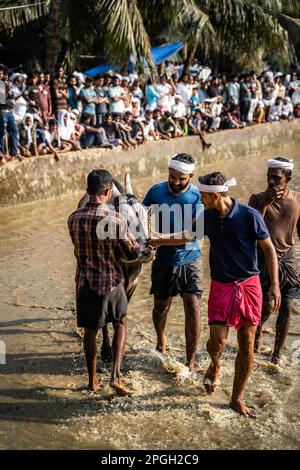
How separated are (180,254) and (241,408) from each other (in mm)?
1428

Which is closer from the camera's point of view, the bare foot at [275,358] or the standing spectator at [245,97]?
the bare foot at [275,358]

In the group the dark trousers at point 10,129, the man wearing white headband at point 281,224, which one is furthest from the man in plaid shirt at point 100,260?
the dark trousers at point 10,129

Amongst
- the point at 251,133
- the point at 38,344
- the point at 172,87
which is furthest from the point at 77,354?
the point at 251,133

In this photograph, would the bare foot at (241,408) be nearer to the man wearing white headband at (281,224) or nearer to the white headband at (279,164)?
the man wearing white headband at (281,224)

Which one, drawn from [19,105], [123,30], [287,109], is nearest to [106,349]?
[19,105]

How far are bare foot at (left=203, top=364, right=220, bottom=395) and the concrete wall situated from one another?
7.77 m

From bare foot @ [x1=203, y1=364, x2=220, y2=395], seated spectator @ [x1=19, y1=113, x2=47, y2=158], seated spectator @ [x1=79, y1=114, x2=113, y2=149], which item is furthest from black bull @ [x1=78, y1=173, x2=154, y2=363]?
seated spectator @ [x1=79, y1=114, x2=113, y2=149]

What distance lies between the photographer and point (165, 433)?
17.2ft

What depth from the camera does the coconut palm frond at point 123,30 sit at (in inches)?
580

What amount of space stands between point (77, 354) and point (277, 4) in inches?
618

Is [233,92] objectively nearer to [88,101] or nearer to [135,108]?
[135,108]

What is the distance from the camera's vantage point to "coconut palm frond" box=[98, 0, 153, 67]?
580 inches

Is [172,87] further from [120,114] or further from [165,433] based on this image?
[165,433]

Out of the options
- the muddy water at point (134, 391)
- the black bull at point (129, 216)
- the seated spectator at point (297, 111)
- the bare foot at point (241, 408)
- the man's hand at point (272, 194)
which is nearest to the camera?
the muddy water at point (134, 391)
